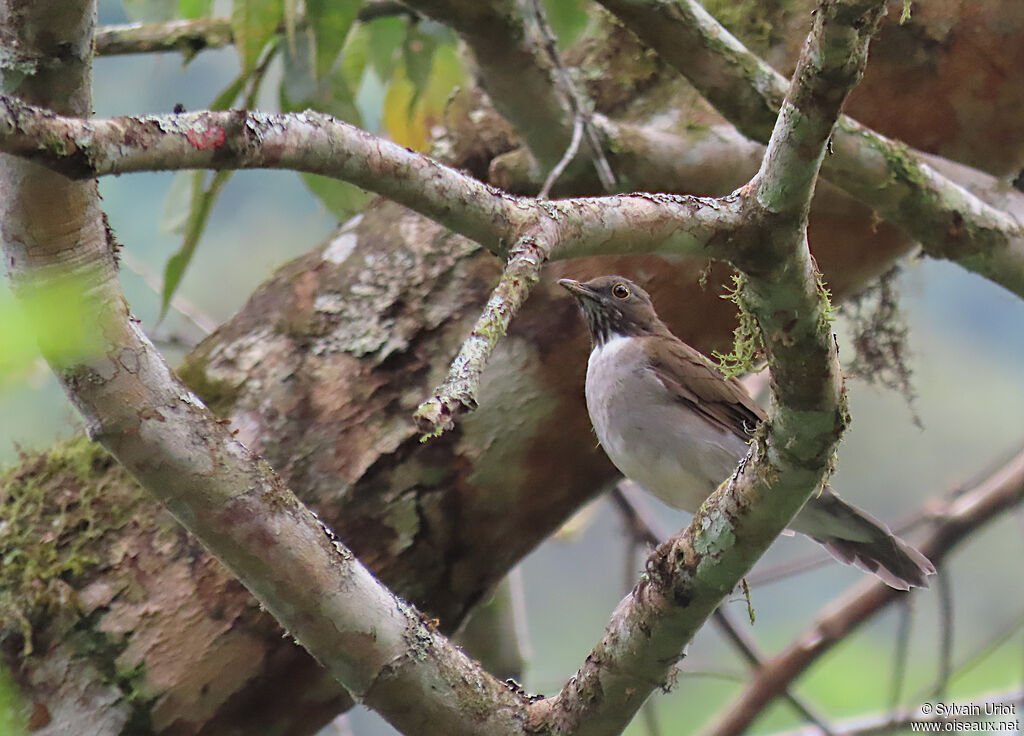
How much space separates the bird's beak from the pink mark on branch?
2044mm

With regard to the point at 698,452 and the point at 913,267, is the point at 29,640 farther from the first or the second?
the point at 913,267

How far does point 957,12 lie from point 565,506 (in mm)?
2518

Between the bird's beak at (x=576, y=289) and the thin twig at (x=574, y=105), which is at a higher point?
the thin twig at (x=574, y=105)

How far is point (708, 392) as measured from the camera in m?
3.86

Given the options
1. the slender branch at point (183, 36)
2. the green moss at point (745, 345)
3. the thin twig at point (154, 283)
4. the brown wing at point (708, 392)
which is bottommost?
the thin twig at point (154, 283)

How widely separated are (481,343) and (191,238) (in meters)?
2.64

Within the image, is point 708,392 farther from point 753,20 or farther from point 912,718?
point 912,718

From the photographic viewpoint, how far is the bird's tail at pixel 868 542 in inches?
140

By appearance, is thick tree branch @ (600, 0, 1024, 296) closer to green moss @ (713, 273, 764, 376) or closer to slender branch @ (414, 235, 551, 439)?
green moss @ (713, 273, 764, 376)

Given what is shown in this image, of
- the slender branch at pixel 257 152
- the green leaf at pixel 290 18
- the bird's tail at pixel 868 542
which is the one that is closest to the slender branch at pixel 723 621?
the bird's tail at pixel 868 542

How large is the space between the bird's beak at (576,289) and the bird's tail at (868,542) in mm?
1088

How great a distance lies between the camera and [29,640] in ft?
10.5

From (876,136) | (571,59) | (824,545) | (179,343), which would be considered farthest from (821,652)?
(179,343)

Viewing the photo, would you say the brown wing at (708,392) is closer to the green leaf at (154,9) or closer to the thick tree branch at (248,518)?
the thick tree branch at (248,518)
